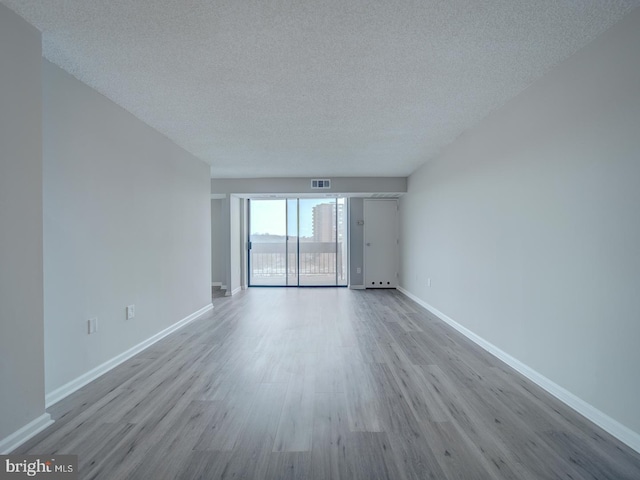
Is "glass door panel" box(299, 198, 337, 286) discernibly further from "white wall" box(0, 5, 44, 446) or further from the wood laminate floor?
"white wall" box(0, 5, 44, 446)

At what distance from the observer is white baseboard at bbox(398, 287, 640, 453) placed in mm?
1638

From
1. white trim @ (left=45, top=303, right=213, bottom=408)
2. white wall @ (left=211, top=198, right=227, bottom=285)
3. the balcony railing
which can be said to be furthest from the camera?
the balcony railing

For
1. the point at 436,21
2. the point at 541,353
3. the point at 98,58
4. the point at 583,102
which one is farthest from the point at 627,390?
the point at 98,58

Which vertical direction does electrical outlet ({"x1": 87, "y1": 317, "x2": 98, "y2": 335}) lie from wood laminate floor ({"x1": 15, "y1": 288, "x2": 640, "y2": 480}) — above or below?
above

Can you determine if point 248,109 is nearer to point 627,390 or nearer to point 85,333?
point 85,333

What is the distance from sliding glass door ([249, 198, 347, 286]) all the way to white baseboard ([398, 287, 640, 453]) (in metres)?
4.36

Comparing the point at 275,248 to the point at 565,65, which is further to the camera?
the point at 275,248

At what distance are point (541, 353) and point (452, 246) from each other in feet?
5.82

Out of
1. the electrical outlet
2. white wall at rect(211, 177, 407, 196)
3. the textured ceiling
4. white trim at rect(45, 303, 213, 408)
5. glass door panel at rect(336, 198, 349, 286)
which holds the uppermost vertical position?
the textured ceiling

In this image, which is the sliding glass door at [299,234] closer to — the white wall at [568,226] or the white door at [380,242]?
the white door at [380,242]

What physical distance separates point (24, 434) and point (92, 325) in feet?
2.83

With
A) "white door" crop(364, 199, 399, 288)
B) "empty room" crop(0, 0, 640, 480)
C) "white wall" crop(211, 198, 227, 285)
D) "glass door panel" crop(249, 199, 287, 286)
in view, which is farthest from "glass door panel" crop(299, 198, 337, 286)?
"empty room" crop(0, 0, 640, 480)

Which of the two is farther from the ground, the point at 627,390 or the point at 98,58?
the point at 98,58

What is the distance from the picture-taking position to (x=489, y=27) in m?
1.74
